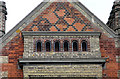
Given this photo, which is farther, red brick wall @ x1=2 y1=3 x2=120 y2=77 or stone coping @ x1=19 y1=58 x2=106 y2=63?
red brick wall @ x1=2 y1=3 x2=120 y2=77

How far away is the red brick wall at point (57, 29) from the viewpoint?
18422 mm

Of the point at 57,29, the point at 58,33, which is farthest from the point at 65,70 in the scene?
the point at 57,29

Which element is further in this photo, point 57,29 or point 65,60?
point 57,29

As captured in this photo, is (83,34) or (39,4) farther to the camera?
(39,4)

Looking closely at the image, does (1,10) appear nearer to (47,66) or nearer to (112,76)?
(47,66)

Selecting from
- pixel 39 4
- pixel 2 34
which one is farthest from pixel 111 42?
pixel 2 34

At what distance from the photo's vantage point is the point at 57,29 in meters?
19.0

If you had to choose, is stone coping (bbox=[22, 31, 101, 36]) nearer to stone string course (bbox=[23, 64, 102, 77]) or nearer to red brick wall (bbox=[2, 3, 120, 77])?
red brick wall (bbox=[2, 3, 120, 77])

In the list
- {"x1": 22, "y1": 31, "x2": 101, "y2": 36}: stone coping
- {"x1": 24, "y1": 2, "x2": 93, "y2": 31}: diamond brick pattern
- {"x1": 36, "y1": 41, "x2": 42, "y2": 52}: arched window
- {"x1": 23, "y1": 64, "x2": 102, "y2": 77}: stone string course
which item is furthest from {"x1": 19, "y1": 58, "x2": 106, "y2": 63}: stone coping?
{"x1": 24, "y1": 2, "x2": 93, "y2": 31}: diamond brick pattern

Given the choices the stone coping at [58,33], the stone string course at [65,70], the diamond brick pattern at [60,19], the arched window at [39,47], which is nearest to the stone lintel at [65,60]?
the stone string course at [65,70]

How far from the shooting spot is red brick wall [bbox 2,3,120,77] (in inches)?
725

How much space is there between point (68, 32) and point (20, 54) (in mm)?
2841

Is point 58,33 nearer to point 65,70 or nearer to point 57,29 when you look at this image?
point 57,29

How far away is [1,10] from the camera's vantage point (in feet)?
64.0
